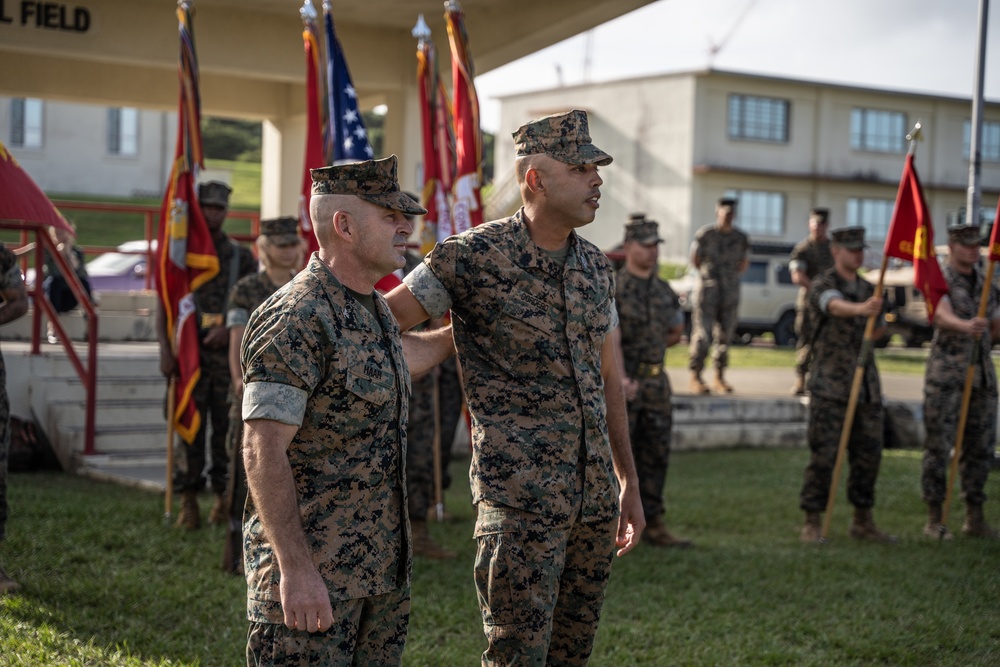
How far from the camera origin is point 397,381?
10.4ft

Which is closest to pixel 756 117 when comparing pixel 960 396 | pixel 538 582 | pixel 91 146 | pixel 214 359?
pixel 91 146

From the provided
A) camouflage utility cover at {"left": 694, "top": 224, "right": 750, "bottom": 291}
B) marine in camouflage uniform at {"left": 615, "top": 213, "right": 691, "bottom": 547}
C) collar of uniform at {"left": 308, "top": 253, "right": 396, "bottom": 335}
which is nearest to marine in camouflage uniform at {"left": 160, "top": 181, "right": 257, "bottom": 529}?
marine in camouflage uniform at {"left": 615, "top": 213, "right": 691, "bottom": 547}

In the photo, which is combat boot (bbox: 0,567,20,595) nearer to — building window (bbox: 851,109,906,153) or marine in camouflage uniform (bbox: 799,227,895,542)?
marine in camouflage uniform (bbox: 799,227,895,542)

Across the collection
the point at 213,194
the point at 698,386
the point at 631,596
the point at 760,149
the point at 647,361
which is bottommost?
the point at 631,596

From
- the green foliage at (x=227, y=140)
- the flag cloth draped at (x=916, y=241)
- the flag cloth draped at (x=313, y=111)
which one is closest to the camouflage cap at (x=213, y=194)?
the flag cloth draped at (x=313, y=111)

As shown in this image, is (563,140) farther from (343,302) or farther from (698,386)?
(698,386)

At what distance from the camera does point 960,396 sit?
336 inches

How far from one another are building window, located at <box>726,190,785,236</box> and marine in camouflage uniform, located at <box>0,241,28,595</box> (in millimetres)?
36088

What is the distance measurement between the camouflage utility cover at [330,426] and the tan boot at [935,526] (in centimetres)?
631

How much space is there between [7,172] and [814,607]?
5184mm

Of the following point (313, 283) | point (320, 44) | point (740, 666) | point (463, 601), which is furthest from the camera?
point (320, 44)

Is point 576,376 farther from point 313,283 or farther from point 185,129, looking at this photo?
point 185,129

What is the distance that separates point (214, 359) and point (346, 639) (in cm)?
549

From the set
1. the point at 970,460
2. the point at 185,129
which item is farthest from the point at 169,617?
the point at 970,460
